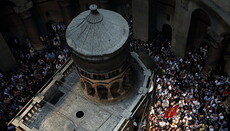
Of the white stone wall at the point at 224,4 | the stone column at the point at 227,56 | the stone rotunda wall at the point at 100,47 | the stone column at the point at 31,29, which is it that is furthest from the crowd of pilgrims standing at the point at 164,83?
the white stone wall at the point at 224,4

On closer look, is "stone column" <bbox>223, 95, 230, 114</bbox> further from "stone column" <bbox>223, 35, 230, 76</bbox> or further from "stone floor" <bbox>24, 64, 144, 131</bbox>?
"stone floor" <bbox>24, 64, 144, 131</bbox>

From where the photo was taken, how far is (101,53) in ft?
59.2

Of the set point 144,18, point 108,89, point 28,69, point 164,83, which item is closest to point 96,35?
point 108,89

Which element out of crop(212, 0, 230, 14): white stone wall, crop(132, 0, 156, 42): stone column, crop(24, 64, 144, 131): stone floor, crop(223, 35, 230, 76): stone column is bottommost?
crop(24, 64, 144, 131): stone floor

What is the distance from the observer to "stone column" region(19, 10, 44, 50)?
2788 cm

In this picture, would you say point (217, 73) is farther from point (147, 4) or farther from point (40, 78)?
point (40, 78)

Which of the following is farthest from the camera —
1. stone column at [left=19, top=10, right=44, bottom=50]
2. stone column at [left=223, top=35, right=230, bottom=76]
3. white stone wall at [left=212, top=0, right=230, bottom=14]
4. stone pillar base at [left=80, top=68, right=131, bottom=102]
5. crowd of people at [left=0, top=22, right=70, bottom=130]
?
stone column at [left=19, top=10, right=44, bottom=50]

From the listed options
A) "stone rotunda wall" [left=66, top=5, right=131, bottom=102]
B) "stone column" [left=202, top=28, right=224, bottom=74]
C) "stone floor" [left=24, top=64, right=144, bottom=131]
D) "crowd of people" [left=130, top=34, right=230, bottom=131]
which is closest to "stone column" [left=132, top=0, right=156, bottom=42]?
"crowd of people" [left=130, top=34, right=230, bottom=131]

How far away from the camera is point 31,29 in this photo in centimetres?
2939

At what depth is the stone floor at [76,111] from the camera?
20.4 metres

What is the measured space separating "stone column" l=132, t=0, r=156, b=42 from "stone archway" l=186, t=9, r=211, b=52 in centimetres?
449

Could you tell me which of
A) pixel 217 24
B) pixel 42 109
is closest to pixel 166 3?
pixel 217 24

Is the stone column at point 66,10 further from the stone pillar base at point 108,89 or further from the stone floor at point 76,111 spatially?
the stone pillar base at point 108,89

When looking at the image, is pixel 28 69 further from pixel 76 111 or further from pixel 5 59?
pixel 76 111
